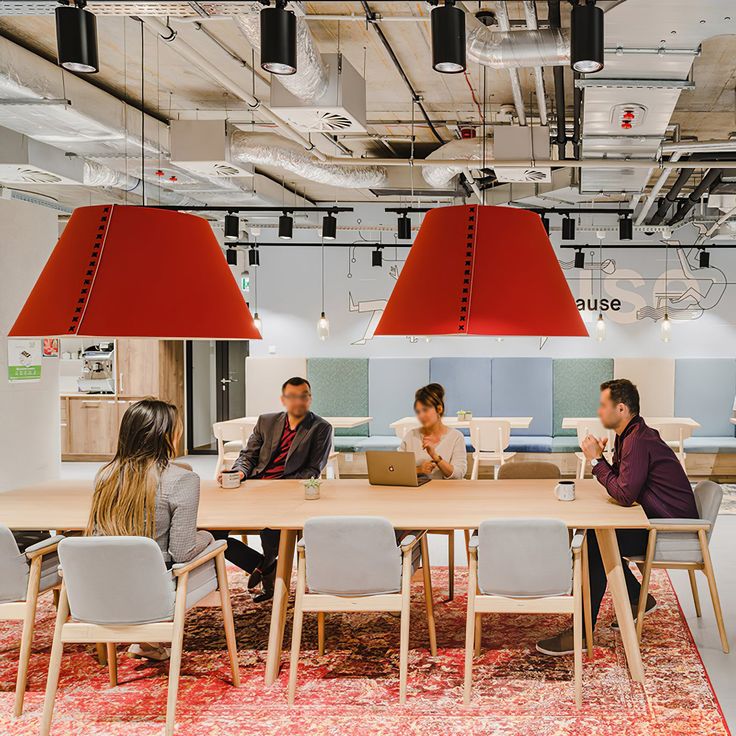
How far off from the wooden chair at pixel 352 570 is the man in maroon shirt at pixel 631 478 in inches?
40.9

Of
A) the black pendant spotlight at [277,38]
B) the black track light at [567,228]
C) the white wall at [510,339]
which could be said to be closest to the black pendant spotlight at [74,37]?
the black pendant spotlight at [277,38]

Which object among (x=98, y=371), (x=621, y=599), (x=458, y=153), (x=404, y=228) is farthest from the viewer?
(x=98, y=371)

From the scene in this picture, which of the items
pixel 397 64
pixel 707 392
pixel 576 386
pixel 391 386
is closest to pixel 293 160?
pixel 397 64

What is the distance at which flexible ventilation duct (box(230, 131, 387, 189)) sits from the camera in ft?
20.9

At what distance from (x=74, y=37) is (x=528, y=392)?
26.5 ft

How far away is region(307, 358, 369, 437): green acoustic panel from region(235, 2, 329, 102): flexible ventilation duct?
19.8 feet

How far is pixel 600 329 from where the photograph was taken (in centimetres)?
1012

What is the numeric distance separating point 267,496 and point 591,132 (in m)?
3.32

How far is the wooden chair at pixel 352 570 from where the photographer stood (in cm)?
339

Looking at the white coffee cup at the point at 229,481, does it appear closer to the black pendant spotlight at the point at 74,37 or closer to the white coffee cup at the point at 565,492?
the white coffee cup at the point at 565,492

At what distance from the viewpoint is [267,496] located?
4.35 metres

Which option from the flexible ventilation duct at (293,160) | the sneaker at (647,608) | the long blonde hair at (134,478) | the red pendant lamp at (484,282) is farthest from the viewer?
the flexible ventilation duct at (293,160)

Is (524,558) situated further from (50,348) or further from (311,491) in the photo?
(50,348)

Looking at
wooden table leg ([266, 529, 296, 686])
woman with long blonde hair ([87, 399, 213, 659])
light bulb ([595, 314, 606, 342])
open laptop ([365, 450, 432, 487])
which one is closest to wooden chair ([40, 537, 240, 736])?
woman with long blonde hair ([87, 399, 213, 659])
